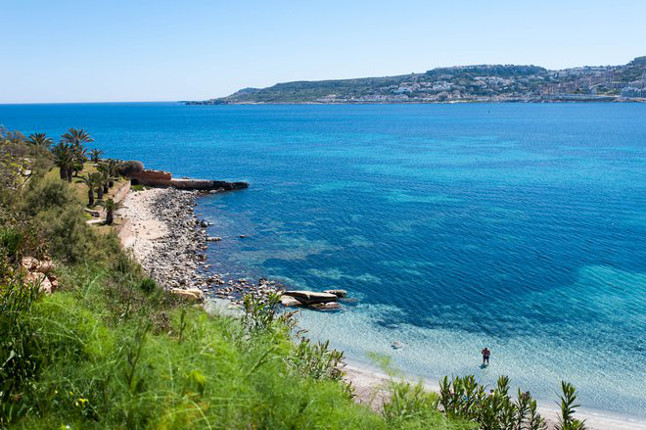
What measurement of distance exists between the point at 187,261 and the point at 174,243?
486 centimetres

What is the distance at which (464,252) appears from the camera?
3978 centimetres

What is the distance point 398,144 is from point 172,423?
110013mm

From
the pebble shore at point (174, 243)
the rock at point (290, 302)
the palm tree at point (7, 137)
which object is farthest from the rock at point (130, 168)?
the rock at point (290, 302)

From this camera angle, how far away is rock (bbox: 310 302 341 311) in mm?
29889

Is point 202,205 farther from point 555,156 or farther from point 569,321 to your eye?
point 555,156

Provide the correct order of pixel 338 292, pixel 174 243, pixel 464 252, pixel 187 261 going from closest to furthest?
pixel 338 292, pixel 187 261, pixel 464 252, pixel 174 243

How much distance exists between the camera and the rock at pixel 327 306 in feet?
98.1

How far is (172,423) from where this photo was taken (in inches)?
230

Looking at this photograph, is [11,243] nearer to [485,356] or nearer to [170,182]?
[485,356]

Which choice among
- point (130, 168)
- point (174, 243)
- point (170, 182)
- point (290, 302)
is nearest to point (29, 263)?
point (290, 302)

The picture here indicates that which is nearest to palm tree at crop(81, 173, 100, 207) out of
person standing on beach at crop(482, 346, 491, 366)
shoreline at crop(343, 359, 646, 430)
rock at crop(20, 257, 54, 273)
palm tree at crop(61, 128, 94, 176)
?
palm tree at crop(61, 128, 94, 176)

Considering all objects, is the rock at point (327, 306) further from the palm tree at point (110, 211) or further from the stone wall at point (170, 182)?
the stone wall at point (170, 182)

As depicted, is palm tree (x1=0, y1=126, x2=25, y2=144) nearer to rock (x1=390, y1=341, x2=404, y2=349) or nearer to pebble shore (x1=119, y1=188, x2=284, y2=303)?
pebble shore (x1=119, y1=188, x2=284, y2=303)

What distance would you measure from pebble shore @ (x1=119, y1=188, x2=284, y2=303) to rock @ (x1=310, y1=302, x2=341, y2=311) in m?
2.75
